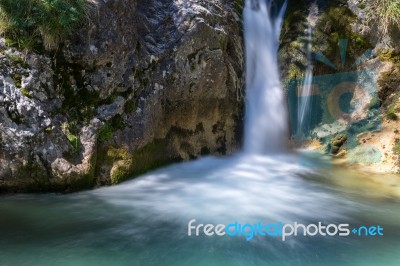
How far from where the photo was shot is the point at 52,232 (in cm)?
416

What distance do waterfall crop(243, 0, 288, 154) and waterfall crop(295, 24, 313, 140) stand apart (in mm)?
372

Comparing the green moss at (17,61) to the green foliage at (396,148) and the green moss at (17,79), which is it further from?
the green foliage at (396,148)

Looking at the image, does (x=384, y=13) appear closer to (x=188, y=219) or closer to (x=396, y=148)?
(x=396, y=148)

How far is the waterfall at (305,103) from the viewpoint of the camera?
9078 mm

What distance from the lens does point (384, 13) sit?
8648 mm

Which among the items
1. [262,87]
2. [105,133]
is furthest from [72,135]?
[262,87]

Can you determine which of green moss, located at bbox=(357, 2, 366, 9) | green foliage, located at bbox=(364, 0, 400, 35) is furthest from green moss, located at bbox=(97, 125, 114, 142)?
green moss, located at bbox=(357, 2, 366, 9)

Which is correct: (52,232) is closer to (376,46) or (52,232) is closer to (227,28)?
(227,28)

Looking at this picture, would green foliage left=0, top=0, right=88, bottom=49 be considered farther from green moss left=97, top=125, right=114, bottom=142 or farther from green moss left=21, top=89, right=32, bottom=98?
green moss left=97, top=125, right=114, bottom=142

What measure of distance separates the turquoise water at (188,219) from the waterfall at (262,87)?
6.13 ft

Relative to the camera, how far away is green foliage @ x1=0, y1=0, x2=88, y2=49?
504cm

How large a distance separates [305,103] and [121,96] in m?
5.04

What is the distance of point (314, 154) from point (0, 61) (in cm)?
660

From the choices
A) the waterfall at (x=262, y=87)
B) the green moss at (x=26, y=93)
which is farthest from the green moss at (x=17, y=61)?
the waterfall at (x=262, y=87)
